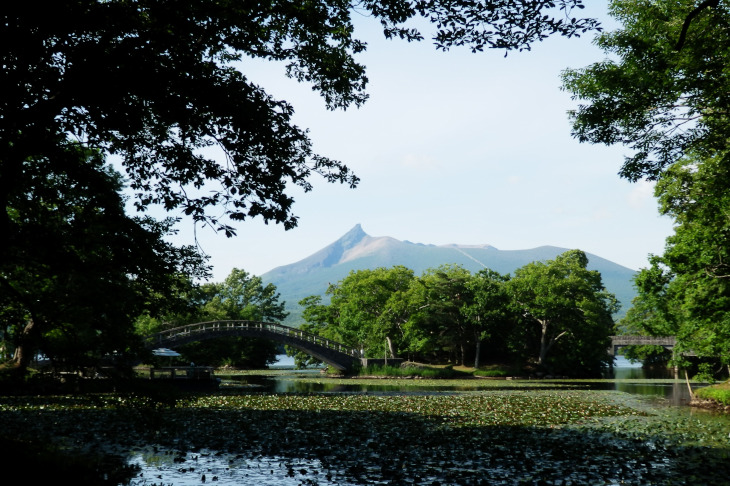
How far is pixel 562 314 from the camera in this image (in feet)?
177

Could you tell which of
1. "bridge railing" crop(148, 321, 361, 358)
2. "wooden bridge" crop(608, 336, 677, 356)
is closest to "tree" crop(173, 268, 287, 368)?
"bridge railing" crop(148, 321, 361, 358)

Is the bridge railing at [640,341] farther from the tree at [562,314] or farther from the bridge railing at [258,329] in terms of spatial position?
the bridge railing at [258,329]

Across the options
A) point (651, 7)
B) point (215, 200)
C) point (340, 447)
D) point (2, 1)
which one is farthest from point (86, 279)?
point (651, 7)

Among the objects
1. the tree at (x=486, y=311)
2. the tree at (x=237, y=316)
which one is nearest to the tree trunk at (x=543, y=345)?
the tree at (x=486, y=311)

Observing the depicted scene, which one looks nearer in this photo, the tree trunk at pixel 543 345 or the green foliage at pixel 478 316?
the green foliage at pixel 478 316

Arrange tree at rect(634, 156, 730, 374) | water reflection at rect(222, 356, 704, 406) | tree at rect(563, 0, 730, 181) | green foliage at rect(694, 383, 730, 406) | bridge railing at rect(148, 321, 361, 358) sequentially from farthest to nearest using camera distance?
bridge railing at rect(148, 321, 361, 358), water reflection at rect(222, 356, 704, 406), green foliage at rect(694, 383, 730, 406), tree at rect(634, 156, 730, 374), tree at rect(563, 0, 730, 181)

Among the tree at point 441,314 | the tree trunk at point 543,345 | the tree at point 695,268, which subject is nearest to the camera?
the tree at point 695,268

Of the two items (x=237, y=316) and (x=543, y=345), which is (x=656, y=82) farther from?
(x=237, y=316)

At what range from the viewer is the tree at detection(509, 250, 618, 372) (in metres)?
53.5

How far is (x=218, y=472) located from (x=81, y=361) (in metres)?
3.16

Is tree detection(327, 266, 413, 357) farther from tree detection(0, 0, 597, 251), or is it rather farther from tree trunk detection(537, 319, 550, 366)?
tree detection(0, 0, 597, 251)

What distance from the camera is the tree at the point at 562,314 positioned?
53.5 meters

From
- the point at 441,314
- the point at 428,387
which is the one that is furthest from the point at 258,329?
the point at 428,387

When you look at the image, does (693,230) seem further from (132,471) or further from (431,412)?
(132,471)
